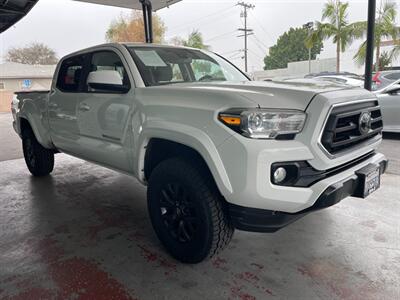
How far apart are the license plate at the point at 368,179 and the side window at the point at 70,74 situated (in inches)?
119

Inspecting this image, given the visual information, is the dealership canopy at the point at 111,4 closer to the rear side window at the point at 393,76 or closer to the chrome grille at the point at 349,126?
the rear side window at the point at 393,76

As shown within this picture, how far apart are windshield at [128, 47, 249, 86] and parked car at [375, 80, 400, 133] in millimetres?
4995

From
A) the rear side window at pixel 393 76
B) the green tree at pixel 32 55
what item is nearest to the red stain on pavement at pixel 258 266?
the rear side window at pixel 393 76

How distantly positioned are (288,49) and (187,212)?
50573 mm

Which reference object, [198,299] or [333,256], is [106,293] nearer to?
[198,299]

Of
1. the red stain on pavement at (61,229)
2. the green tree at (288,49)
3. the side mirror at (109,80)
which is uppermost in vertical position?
the green tree at (288,49)

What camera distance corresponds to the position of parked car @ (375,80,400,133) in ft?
24.0

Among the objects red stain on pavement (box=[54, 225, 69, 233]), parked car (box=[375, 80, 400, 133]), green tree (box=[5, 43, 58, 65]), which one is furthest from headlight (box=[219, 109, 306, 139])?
green tree (box=[5, 43, 58, 65])

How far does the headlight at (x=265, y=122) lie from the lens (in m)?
2.10

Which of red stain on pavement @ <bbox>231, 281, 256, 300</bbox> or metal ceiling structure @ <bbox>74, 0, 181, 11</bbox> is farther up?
metal ceiling structure @ <bbox>74, 0, 181, 11</bbox>

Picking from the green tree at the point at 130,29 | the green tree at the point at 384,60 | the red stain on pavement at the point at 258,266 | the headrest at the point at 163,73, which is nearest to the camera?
the red stain on pavement at the point at 258,266

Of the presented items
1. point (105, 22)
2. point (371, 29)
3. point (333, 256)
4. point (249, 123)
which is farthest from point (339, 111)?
point (105, 22)

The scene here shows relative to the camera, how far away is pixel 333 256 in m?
2.77

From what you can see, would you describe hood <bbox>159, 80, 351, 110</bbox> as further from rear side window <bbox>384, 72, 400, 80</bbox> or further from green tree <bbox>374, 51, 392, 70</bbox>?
green tree <bbox>374, 51, 392, 70</bbox>
